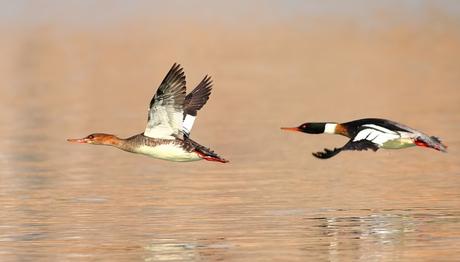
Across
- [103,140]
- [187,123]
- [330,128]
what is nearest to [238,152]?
[187,123]

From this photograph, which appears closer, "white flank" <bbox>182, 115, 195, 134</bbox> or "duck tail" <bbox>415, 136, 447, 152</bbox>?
"duck tail" <bbox>415, 136, 447, 152</bbox>

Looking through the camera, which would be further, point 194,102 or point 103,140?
point 194,102

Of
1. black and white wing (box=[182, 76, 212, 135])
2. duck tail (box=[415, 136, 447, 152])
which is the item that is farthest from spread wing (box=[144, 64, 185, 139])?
duck tail (box=[415, 136, 447, 152])

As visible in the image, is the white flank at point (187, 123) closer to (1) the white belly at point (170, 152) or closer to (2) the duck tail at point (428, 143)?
(1) the white belly at point (170, 152)

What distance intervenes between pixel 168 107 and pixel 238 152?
533 cm

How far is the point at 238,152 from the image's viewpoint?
73.6 ft

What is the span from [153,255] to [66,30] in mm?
44860

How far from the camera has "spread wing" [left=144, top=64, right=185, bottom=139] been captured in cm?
1709

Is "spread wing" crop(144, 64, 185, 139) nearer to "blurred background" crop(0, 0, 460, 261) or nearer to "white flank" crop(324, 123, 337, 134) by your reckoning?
"blurred background" crop(0, 0, 460, 261)

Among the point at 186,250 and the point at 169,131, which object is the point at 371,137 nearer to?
the point at 169,131

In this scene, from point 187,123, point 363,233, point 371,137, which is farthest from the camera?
point 187,123

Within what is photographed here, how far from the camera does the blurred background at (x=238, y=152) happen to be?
1470cm

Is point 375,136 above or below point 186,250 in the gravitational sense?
above

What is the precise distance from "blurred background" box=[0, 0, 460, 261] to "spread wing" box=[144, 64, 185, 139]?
2.75 feet
